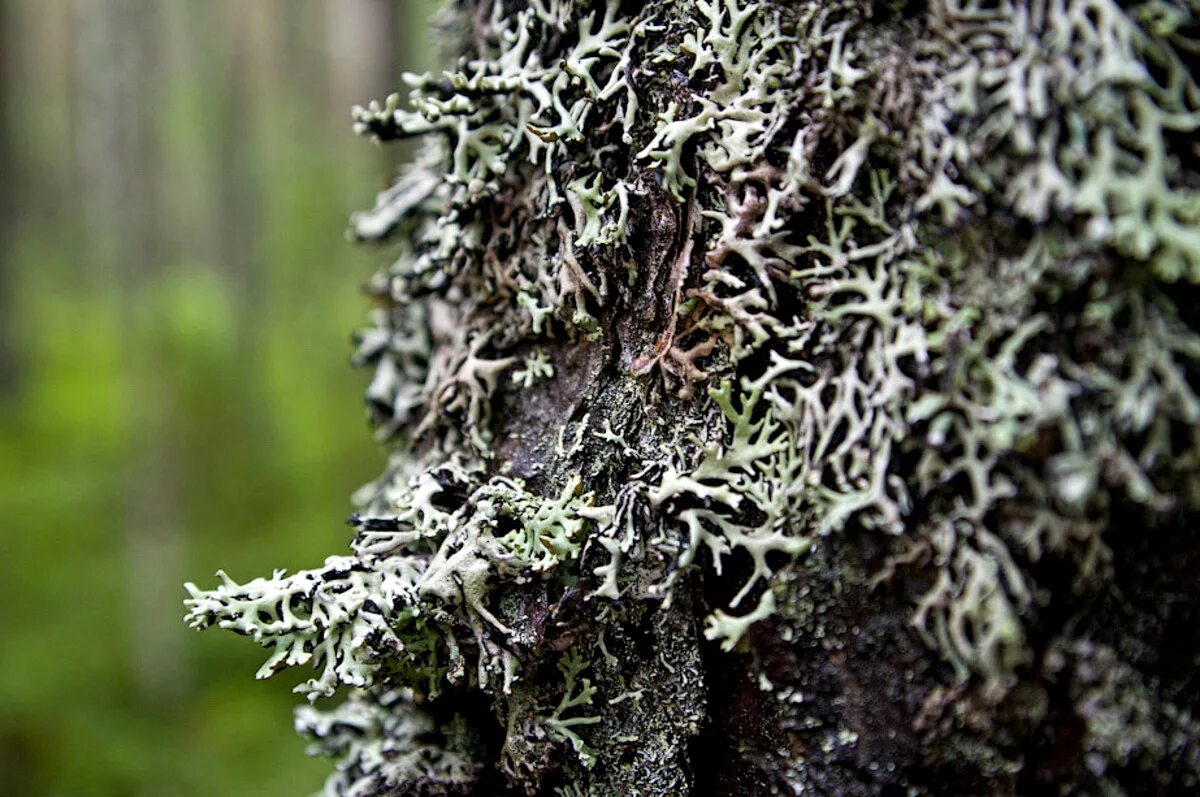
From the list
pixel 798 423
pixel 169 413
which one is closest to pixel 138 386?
pixel 169 413

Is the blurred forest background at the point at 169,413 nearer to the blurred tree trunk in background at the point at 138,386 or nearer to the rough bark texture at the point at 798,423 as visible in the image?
the blurred tree trunk in background at the point at 138,386

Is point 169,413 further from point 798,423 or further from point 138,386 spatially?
point 798,423

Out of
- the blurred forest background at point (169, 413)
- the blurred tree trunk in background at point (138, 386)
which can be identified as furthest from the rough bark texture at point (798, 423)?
the blurred tree trunk in background at point (138, 386)

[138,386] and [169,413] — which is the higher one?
[138,386]

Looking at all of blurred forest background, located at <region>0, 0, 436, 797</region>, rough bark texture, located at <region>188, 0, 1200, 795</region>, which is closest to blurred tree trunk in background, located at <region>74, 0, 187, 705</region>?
blurred forest background, located at <region>0, 0, 436, 797</region>

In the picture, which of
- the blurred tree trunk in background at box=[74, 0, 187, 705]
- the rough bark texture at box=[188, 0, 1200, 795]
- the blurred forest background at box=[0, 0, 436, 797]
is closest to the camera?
the rough bark texture at box=[188, 0, 1200, 795]

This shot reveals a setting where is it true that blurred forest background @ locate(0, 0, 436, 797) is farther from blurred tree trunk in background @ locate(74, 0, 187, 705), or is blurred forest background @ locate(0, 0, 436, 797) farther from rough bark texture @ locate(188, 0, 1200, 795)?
rough bark texture @ locate(188, 0, 1200, 795)
